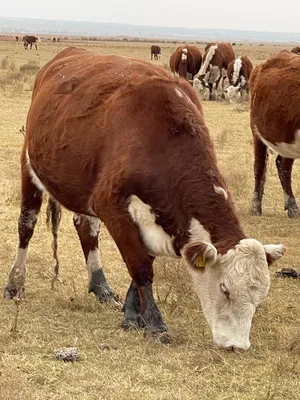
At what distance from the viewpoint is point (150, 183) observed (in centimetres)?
492

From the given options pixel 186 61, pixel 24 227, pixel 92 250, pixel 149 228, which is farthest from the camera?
pixel 186 61

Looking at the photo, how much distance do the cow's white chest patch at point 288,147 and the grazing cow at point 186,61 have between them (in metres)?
17.7

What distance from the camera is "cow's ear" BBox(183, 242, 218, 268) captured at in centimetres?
455

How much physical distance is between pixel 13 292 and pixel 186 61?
2143 centimetres

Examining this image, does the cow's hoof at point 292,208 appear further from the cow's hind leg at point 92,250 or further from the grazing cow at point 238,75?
the grazing cow at point 238,75

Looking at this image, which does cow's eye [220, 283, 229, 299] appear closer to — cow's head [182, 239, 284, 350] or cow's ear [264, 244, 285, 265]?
cow's head [182, 239, 284, 350]

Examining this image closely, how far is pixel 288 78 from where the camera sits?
8969 millimetres

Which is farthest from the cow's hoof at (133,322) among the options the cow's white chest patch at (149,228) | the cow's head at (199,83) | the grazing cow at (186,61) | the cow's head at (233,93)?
the grazing cow at (186,61)

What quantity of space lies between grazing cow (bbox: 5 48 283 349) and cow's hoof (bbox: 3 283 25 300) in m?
1.03

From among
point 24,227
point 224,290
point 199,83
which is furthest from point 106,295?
point 199,83

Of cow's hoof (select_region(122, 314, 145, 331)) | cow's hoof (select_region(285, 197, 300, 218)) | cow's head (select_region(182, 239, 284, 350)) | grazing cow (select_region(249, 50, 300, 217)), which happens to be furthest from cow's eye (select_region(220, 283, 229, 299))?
cow's hoof (select_region(285, 197, 300, 218))

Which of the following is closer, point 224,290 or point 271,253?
point 224,290

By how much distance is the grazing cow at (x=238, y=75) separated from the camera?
972 inches

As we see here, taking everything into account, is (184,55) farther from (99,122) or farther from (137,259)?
(137,259)
